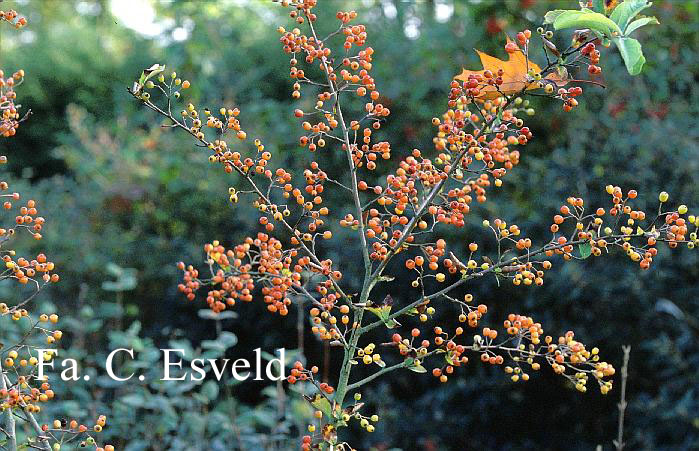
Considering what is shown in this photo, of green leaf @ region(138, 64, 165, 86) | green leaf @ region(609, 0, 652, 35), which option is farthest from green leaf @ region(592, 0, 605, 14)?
green leaf @ region(138, 64, 165, 86)

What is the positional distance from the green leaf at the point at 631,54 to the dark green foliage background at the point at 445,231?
192 cm

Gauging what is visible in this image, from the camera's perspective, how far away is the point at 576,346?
1250 mm

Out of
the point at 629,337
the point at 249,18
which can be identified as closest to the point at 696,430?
the point at 629,337

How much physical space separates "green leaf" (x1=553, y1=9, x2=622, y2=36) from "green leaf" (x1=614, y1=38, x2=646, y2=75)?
0.06ft

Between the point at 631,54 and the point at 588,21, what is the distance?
0.23 feet

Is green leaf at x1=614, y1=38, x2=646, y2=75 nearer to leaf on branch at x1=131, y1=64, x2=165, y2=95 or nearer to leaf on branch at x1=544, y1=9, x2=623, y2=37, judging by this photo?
leaf on branch at x1=544, y1=9, x2=623, y2=37

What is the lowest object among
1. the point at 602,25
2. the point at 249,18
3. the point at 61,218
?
the point at 602,25

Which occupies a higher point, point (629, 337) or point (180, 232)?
point (180, 232)

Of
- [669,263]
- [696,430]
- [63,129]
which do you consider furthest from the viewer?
[63,129]

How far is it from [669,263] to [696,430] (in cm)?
69

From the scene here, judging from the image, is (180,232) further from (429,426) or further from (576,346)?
(576,346)

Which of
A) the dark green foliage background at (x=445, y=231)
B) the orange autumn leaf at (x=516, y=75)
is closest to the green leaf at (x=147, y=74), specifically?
the orange autumn leaf at (x=516, y=75)

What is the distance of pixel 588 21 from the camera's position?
3.61 feet

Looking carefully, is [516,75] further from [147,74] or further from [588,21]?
[147,74]
